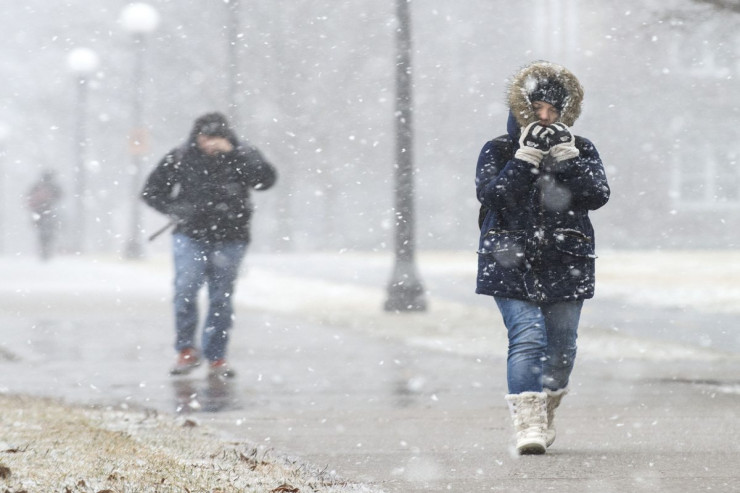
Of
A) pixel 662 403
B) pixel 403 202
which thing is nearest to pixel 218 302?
pixel 662 403

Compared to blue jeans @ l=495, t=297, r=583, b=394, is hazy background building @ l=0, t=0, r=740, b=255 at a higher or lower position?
lower

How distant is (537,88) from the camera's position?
5000 millimetres

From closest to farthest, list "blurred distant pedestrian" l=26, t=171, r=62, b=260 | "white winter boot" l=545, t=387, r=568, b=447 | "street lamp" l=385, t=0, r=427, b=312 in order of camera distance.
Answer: "white winter boot" l=545, t=387, r=568, b=447 → "street lamp" l=385, t=0, r=427, b=312 → "blurred distant pedestrian" l=26, t=171, r=62, b=260

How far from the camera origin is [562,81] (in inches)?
198

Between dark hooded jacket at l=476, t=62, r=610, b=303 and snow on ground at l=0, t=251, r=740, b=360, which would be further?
snow on ground at l=0, t=251, r=740, b=360

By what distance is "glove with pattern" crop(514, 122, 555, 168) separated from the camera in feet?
15.9

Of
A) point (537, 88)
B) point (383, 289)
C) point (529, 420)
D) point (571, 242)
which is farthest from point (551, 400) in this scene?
point (383, 289)

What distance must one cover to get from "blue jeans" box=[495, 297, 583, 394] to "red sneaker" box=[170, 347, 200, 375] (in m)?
3.45

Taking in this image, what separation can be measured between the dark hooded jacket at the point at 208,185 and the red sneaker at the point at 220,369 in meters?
0.82

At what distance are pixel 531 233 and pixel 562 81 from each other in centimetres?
65

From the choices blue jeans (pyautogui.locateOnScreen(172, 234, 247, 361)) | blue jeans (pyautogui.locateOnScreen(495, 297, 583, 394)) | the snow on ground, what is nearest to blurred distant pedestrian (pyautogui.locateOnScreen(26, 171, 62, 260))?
the snow on ground

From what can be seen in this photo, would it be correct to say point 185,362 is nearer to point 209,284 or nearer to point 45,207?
point 209,284

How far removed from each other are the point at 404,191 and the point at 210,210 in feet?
19.1

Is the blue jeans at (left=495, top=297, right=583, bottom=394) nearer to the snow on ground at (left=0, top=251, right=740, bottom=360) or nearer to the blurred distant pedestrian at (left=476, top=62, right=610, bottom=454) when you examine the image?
the blurred distant pedestrian at (left=476, top=62, right=610, bottom=454)
